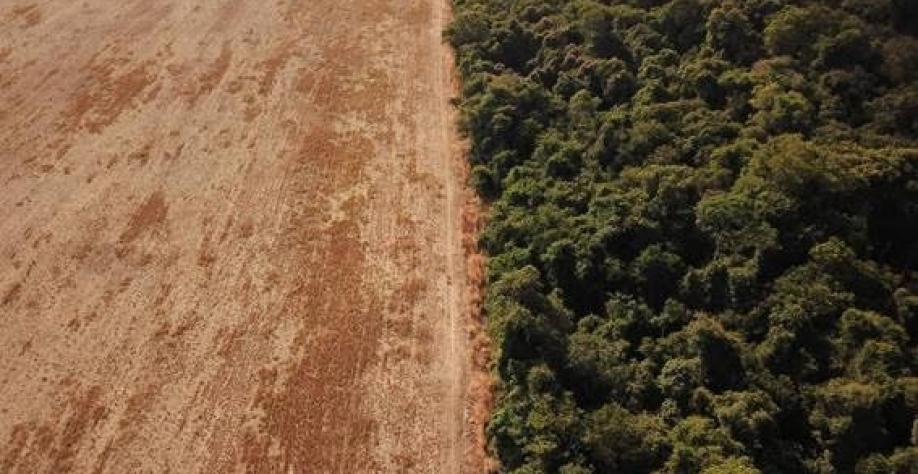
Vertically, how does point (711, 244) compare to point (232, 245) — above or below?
above

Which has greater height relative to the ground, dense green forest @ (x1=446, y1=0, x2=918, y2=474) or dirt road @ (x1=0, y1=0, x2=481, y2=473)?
dense green forest @ (x1=446, y1=0, x2=918, y2=474)

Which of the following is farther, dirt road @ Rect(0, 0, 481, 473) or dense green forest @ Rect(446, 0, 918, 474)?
dirt road @ Rect(0, 0, 481, 473)

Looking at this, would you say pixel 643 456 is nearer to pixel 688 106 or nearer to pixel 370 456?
pixel 370 456

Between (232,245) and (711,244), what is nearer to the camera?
(711,244)

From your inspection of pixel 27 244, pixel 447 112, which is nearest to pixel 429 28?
pixel 447 112
